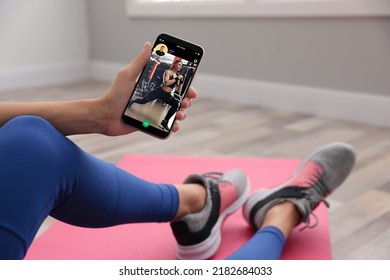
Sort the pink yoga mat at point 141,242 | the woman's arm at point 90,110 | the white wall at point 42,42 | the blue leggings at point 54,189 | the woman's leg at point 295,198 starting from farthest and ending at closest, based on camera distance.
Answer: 1. the white wall at point 42,42
2. the pink yoga mat at point 141,242
3. the woman's leg at point 295,198
4. the woman's arm at point 90,110
5. the blue leggings at point 54,189

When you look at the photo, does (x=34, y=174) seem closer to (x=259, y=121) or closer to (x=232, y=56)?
(x=259, y=121)

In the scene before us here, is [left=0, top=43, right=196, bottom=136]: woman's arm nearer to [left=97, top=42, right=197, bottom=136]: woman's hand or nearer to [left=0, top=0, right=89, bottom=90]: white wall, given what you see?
[left=97, top=42, right=197, bottom=136]: woman's hand

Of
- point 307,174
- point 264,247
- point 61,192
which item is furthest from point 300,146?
point 61,192

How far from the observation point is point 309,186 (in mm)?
1243

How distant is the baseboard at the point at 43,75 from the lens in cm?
345

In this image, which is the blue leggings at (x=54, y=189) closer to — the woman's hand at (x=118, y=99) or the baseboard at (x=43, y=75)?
the woman's hand at (x=118, y=99)

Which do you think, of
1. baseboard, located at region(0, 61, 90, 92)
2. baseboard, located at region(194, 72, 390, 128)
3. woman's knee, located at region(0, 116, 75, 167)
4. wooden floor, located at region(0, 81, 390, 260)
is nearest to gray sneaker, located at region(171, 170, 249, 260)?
wooden floor, located at region(0, 81, 390, 260)

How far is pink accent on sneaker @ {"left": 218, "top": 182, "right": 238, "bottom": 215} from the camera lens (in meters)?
1.21

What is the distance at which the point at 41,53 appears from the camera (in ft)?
11.7

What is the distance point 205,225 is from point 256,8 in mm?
1734

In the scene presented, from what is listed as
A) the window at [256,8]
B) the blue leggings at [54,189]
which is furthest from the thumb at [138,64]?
the window at [256,8]

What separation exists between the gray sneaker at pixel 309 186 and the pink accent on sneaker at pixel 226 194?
0.04 metres

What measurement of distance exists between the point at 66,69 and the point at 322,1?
6.54 ft

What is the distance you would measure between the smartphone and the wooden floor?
1.69ft
